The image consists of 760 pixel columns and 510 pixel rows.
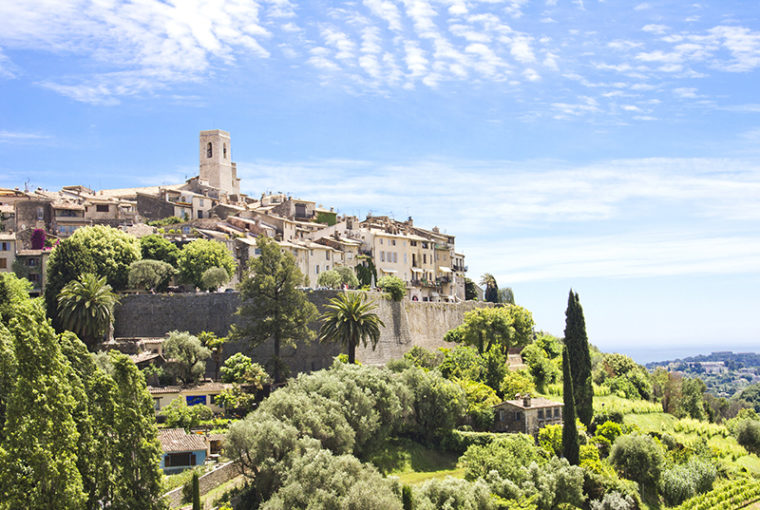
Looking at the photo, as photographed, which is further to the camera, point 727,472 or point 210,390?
point 727,472

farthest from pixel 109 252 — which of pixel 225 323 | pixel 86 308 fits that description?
pixel 86 308

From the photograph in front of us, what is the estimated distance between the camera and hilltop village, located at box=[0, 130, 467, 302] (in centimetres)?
7800

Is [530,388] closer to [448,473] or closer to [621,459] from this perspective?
[621,459]

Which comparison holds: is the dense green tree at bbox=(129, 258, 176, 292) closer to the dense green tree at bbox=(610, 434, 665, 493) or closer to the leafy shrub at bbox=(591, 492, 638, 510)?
the dense green tree at bbox=(610, 434, 665, 493)

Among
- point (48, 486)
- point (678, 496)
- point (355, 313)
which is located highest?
point (355, 313)

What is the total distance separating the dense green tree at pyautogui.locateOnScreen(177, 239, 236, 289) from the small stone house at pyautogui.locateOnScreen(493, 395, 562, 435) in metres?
27.7

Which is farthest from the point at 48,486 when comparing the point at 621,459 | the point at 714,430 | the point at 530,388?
the point at 714,430

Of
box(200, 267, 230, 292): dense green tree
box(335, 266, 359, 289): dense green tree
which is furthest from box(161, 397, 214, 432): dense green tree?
box(335, 266, 359, 289): dense green tree

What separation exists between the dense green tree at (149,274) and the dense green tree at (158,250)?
385 centimetres

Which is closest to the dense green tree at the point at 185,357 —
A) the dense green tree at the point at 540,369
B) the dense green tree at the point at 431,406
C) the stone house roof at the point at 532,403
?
the dense green tree at the point at 431,406

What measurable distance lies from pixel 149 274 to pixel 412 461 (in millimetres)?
28179

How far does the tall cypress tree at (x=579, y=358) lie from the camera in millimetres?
59719

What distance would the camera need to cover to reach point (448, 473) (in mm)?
48125

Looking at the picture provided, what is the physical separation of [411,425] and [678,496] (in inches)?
669
